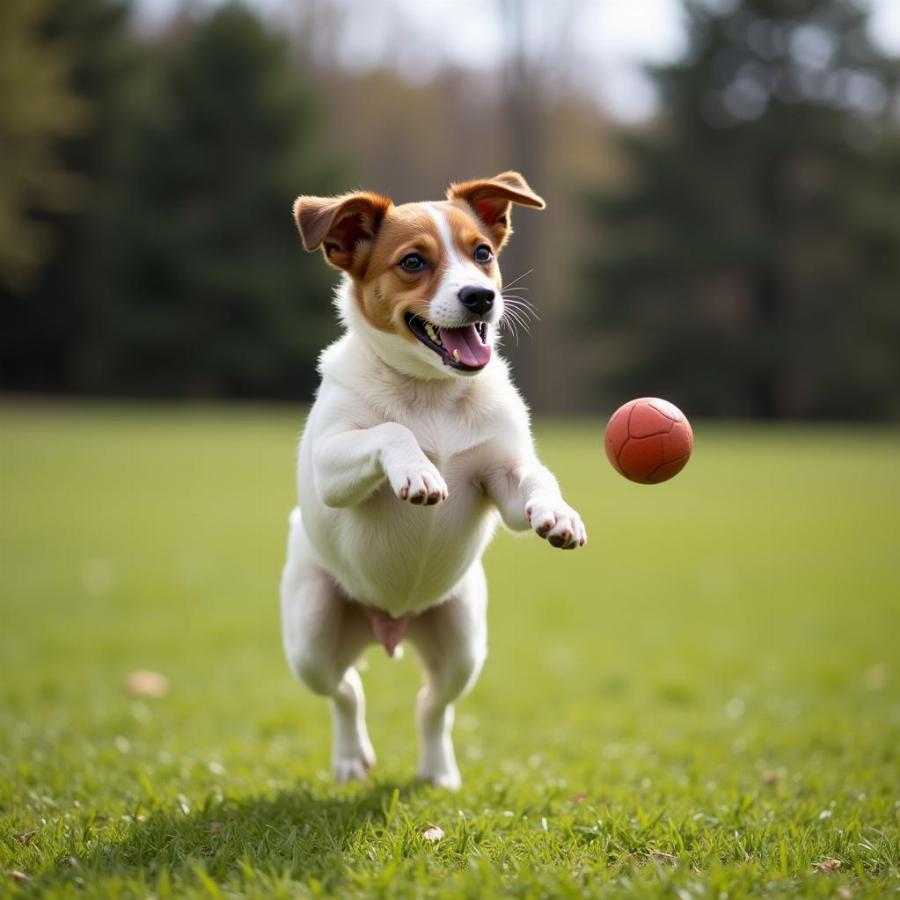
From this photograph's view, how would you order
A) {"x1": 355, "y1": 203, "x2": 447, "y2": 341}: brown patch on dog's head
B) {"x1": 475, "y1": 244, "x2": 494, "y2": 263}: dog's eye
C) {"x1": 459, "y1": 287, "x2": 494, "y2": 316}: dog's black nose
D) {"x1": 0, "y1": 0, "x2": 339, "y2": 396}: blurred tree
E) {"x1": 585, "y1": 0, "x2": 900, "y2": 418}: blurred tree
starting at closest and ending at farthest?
{"x1": 459, "y1": 287, "x2": 494, "y2": 316}: dog's black nose
{"x1": 355, "y1": 203, "x2": 447, "y2": 341}: brown patch on dog's head
{"x1": 475, "y1": 244, "x2": 494, "y2": 263}: dog's eye
{"x1": 0, "y1": 0, "x2": 339, "y2": 396}: blurred tree
{"x1": 585, "y1": 0, "x2": 900, "y2": 418}: blurred tree

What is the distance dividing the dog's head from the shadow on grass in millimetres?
1825

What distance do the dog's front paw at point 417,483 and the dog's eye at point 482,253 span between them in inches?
45.2

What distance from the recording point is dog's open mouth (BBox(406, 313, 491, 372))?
14.1 feet

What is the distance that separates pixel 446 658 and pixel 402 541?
0.89 meters

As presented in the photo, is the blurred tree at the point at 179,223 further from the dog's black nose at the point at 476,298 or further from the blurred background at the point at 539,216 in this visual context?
the dog's black nose at the point at 476,298

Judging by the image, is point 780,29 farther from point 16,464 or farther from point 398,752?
point 398,752

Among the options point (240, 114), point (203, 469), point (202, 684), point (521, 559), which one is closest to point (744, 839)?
point (202, 684)

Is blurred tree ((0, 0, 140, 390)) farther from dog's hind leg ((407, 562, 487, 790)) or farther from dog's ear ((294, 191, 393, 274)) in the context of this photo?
dog's hind leg ((407, 562, 487, 790))

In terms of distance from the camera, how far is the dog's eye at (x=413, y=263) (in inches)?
177

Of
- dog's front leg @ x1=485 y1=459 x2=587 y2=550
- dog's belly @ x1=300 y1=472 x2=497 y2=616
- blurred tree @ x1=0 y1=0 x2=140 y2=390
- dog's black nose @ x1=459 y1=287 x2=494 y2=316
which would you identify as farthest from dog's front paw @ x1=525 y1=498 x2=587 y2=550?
blurred tree @ x1=0 y1=0 x2=140 y2=390

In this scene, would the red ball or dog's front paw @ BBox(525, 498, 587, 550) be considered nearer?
dog's front paw @ BBox(525, 498, 587, 550)

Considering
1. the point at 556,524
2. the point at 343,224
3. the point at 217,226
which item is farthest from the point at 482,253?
the point at 217,226

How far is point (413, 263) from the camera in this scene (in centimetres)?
451

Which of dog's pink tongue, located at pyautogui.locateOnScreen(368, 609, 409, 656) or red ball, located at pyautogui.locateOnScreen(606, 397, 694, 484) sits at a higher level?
red ball, located at pyautogui.locateOnScreen(606, 397, 694, 484)
